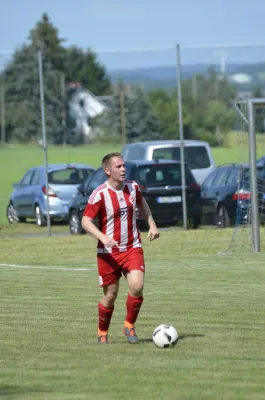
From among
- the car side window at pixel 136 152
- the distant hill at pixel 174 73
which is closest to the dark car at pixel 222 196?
the distant hill at pixel 174 73

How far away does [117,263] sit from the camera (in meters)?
10.2

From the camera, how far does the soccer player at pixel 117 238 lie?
10.2 m

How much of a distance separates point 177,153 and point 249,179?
699 cm

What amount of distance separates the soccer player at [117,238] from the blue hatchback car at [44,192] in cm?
1890

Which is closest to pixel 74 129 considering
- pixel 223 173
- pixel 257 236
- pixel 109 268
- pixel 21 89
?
pixel 21 89

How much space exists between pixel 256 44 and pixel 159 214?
4.45 metres

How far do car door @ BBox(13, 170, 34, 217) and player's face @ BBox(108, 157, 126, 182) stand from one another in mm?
20768

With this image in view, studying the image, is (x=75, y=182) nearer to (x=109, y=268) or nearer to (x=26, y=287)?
(x=26, y=287)

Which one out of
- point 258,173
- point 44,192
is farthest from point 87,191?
point 258,173

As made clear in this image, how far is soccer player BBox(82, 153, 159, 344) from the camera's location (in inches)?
401

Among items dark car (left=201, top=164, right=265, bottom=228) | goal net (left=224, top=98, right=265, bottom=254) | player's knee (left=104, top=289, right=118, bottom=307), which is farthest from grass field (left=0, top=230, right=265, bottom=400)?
dark car (left=201, top=164, right=265, bottom=228)

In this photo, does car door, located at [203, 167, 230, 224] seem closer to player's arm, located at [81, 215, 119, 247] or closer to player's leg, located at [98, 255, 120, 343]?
player's leg, located at [98, 255, 120, 343]

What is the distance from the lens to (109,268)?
1024 cm

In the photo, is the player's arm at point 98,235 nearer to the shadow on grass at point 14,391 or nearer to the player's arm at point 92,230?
the player's arm at point 92,230
